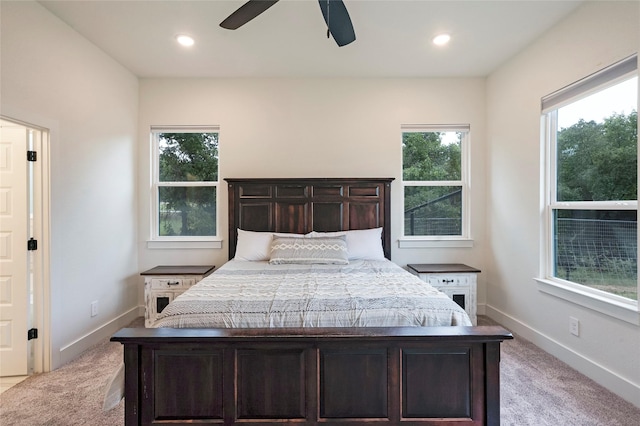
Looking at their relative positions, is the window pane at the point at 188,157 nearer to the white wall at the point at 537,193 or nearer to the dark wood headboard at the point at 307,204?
the dark wood headboard at the point at 307,204

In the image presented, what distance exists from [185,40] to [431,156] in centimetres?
290

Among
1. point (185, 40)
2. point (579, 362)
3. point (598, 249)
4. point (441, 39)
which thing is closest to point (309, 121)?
point (185, 40)

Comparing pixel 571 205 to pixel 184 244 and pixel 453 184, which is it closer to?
pixel 453 184

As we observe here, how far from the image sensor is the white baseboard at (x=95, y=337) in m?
2.54

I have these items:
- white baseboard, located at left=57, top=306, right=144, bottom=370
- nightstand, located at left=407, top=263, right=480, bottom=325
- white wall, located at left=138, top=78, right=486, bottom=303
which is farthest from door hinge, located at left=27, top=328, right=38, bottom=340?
nightstand, located at left=407, top=263, right=480, bottom=325

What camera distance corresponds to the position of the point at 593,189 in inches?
92.7

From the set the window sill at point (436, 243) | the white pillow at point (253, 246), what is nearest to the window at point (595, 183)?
the window sill at point (436, 243)

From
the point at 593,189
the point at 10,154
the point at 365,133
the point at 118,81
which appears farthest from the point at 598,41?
the point at 10,154

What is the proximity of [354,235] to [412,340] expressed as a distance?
188 cm

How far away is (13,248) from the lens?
7.77ft

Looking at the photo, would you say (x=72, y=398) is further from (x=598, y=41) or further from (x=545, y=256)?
(x=598, y=41)

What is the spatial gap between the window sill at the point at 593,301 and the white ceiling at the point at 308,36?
87.0 inches

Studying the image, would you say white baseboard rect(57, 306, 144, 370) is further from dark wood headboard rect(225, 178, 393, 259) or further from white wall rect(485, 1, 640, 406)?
white wall rect(485, 1, 640, 406)

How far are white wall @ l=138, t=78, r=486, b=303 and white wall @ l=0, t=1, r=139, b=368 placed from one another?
1.08 ft
